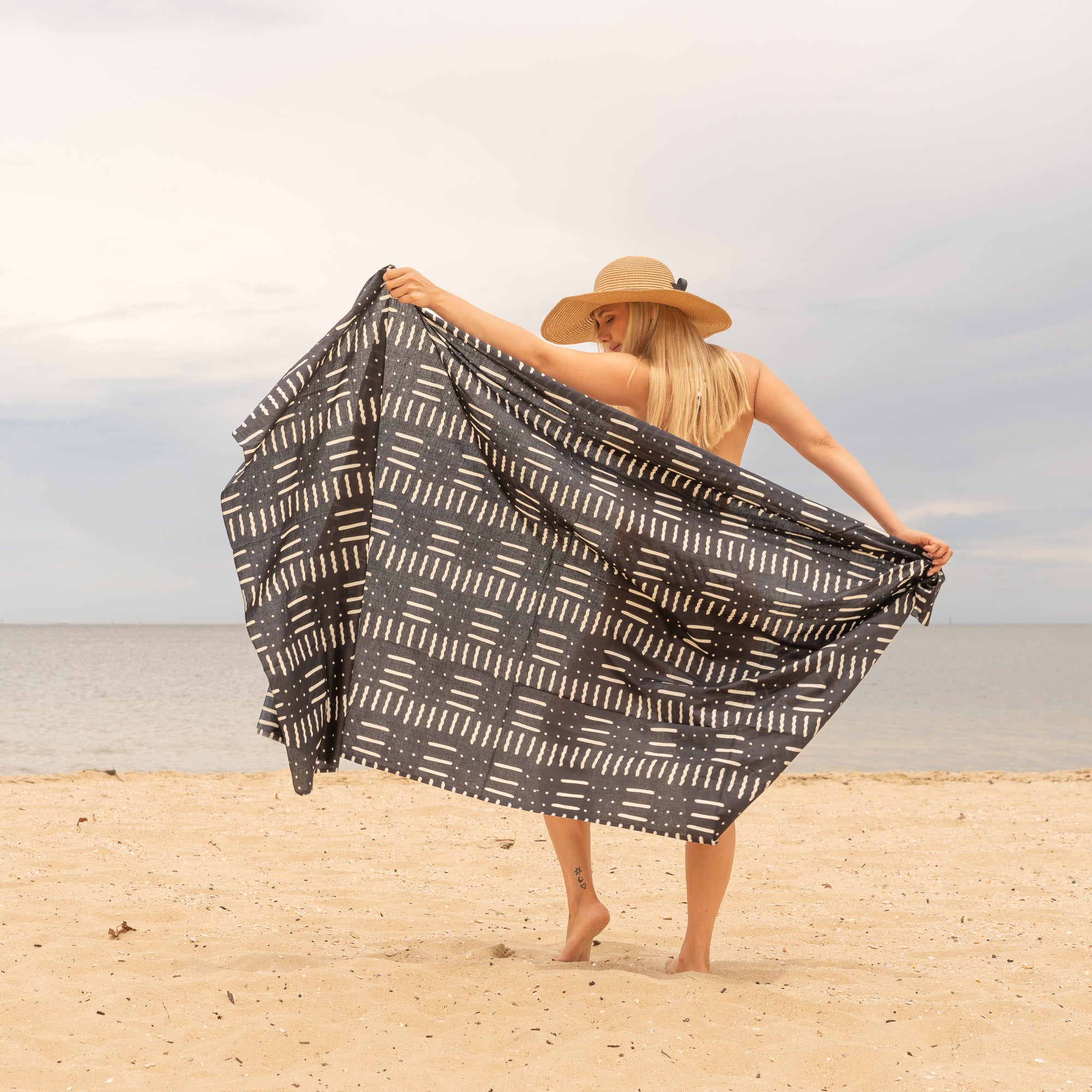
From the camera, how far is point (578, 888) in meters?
3.15

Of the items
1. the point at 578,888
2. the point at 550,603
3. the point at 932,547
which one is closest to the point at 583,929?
the point at 578,888

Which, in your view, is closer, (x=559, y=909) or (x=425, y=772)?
(x=425, y=772)

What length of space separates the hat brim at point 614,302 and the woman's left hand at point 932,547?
910mm

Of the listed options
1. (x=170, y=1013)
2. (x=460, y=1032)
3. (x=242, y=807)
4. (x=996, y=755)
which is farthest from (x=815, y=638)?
(x=996, y=755)

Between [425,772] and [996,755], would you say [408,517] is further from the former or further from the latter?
[996,755]

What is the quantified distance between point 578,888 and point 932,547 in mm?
1633

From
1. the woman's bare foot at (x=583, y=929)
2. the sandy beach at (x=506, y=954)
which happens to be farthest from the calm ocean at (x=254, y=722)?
the woman's bare foot at (x=583, y=929)

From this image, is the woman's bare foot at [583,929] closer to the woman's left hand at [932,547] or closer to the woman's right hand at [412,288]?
the woman's left hand at [932,547]

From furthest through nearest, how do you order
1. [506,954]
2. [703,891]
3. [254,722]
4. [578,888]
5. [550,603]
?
[254,722] → [506,954] → [578,888] → [703,891] → [550,603]

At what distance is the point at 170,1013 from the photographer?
2781mm

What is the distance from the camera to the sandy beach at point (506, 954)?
8.02 feet

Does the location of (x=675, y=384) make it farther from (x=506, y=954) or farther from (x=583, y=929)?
(x=506, y=954)

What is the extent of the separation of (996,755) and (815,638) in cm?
1110

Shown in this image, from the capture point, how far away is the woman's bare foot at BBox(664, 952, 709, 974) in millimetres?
3066
